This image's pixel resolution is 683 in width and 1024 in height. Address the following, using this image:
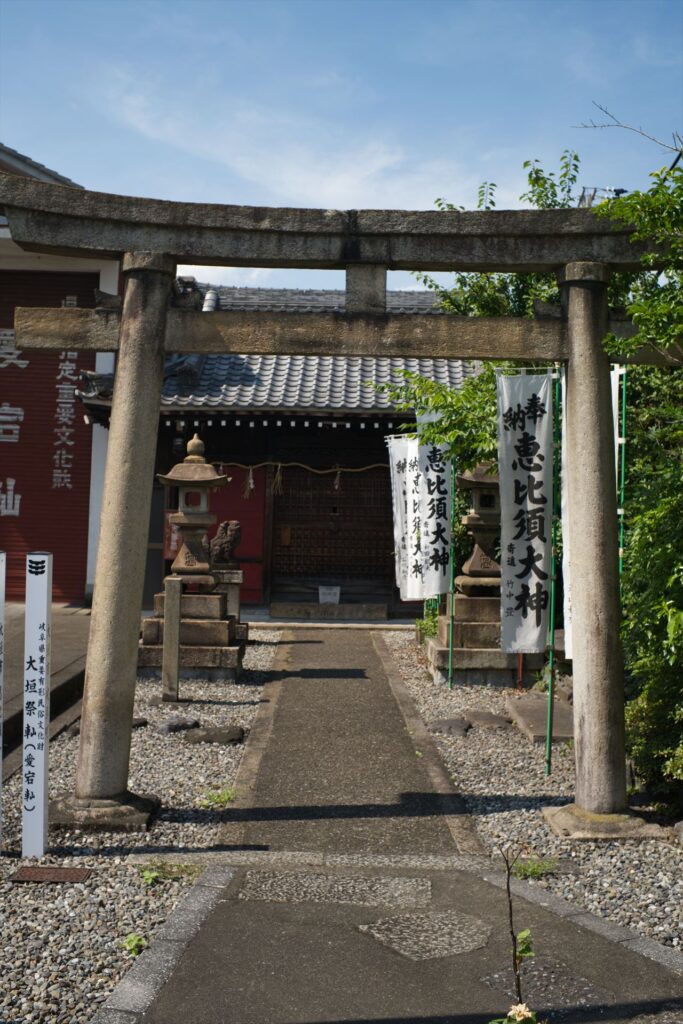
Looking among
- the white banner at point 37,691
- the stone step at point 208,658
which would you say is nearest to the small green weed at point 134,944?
the white banner at point 37,691

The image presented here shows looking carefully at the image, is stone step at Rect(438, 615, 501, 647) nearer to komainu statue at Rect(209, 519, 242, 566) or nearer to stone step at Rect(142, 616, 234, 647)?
stone step at Rect(142, 616, 234, 647)

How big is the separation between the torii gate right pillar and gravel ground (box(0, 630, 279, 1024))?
263 cm

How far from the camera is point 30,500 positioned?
1775 cm

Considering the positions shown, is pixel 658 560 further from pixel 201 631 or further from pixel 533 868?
pixel 201 631

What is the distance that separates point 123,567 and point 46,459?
12688mm

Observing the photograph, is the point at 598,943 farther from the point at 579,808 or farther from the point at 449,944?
the point at 579,808

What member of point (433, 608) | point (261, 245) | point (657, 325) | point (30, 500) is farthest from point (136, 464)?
point (30, 500)

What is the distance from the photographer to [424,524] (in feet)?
35.8

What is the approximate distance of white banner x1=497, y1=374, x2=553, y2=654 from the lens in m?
6.68

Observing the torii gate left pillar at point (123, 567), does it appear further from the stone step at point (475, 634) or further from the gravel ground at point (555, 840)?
the stone step at point (475, 634)

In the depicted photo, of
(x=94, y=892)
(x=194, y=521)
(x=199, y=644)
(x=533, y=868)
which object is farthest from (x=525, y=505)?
(x=194, y=521)

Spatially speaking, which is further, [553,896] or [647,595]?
[647,595]

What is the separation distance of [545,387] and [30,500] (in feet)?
44.4

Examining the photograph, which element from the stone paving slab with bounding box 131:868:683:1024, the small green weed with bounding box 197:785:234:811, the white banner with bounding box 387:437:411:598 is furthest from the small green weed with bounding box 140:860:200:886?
the white banner with bounding box 387:437:411:598
